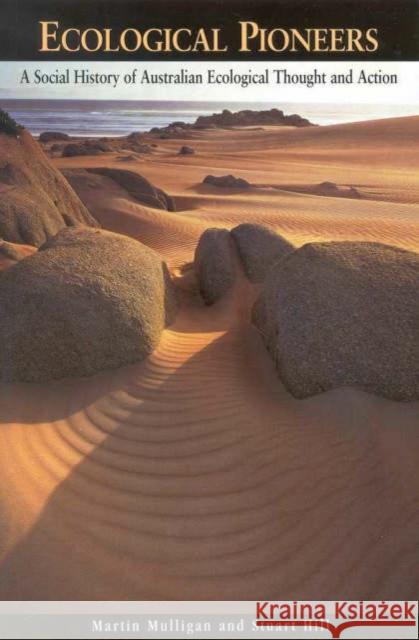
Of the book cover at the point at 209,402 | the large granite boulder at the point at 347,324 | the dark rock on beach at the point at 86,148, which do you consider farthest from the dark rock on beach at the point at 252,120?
the large granite boulder at the point at 347,324

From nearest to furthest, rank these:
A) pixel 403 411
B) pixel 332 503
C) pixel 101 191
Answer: pixel 332 503 < pixel 403 411 < pixel 101 191

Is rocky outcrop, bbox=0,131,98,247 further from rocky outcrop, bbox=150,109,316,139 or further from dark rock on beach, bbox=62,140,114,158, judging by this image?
rocky outcrop, bbox=150,109,316,139

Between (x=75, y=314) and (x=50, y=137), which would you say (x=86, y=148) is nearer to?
(x=50, y=137)

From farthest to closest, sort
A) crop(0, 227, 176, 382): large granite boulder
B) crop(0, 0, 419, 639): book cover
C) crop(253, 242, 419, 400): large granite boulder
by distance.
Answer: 1. crop(0, 227, 176, 382): large granite boulder
2. crop(253, 242, 419, 400): large granite boulder
3. crop(0, 0, 419, 639): book cover

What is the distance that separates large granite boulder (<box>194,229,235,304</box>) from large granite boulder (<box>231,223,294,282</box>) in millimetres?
134

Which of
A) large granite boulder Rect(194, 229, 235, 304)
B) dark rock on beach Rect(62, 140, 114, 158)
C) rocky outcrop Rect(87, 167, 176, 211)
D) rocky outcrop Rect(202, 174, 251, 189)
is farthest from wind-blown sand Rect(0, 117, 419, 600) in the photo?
dark rock on beach Rect(62, 140, 114, 158)

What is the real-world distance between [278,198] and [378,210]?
2909 mm

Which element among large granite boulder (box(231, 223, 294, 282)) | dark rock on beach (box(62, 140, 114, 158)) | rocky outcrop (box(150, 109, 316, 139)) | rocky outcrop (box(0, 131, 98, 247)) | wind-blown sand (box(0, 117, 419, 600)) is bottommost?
wind-blown sand (box(0, 117, 419, 600))

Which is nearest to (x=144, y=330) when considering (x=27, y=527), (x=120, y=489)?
(x=120, y=489)

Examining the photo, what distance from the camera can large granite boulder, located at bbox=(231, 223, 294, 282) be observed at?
5.18m

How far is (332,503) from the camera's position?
2.46 metres

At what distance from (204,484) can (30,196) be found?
503 cm

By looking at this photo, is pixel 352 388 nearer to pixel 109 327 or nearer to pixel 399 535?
pixel 399 535

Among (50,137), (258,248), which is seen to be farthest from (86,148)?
(258,248)
